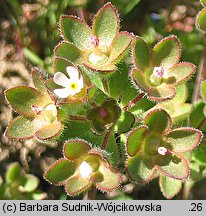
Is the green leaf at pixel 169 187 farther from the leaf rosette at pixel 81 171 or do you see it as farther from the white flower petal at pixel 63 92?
the white flower petal at pixel 63 92

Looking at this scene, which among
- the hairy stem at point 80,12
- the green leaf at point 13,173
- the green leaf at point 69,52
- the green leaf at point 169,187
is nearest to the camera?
the green leaf at point 69,52

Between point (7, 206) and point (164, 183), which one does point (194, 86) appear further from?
point (7, 206)

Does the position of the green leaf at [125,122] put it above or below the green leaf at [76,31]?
below

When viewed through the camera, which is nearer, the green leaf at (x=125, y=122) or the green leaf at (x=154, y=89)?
the green leaf at (x=154, y=89)

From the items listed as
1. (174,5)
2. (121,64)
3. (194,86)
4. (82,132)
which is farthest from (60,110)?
(174,5)

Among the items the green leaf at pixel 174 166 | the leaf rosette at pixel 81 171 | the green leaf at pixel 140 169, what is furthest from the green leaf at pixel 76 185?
the green leaf at pixel 174 166

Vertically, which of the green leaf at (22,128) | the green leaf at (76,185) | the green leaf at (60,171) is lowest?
the green leaf at (76,185)
